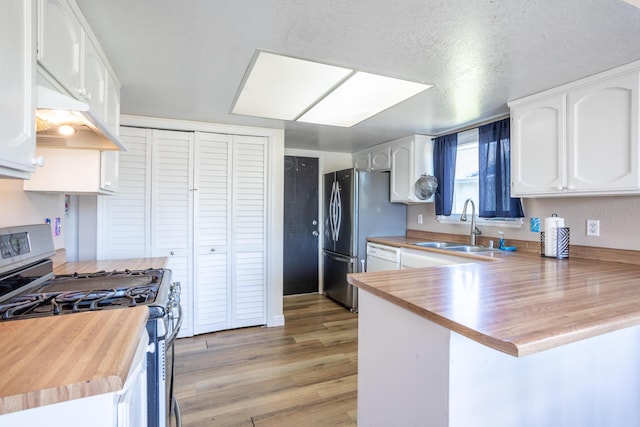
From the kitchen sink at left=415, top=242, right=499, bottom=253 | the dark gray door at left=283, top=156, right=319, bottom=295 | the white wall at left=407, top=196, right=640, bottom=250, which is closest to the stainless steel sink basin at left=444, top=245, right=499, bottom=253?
the kitchen sink at left=415, top=242, right=499, bottom=253

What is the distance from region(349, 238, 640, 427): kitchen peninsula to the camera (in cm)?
91

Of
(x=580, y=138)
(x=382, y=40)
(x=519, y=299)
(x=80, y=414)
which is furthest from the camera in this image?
(x=580, y=138)

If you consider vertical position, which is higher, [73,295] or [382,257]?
[73,295]

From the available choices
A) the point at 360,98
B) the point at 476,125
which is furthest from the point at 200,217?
the point at 476,125

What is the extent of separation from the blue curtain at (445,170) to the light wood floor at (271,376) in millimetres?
1567

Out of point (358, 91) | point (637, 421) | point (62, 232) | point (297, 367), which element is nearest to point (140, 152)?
point (62, 232)

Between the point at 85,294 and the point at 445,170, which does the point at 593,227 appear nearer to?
the point at 445,170

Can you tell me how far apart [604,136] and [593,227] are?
0.70 metres

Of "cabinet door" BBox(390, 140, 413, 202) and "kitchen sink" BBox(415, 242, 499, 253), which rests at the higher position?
"cabinet door" BBox(390, 140, 413, 202)

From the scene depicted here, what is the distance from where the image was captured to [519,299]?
3.67 ft

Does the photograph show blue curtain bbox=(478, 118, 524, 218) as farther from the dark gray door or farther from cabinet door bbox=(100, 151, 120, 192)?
cabinet door bbox=(100, 151, 120, 192)

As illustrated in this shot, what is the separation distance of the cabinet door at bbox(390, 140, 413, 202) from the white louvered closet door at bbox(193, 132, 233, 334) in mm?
1887

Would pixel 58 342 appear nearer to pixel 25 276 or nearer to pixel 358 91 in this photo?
pixel 25 276

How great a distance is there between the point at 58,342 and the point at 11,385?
224 mm
